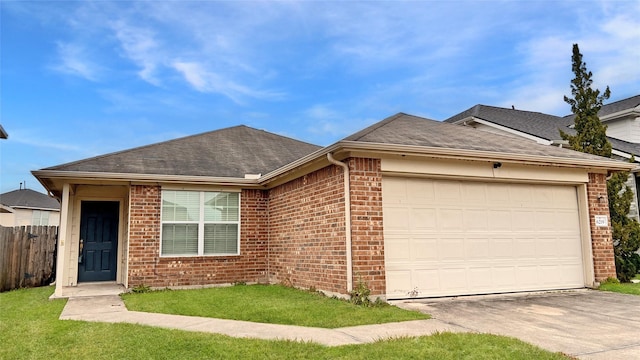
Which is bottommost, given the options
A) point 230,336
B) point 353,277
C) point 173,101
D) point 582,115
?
point 230,336

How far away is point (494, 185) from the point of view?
28.3 feet

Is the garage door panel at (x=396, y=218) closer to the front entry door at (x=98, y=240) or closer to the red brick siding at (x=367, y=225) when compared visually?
the red brick siding at (x=367, y=225)

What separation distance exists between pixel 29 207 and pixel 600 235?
3109 centimetres

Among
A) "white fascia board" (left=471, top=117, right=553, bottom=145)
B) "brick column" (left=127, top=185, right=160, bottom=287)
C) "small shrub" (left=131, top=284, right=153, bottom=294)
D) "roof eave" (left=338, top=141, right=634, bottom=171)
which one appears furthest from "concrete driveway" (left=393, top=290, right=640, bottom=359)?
"white fascia board" (left=471, top=117, right=553, bottom=145)

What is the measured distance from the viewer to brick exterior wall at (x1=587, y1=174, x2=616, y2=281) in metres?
9.08

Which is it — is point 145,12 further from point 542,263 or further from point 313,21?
point 542,263

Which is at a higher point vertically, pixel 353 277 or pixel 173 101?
pixel 173 101

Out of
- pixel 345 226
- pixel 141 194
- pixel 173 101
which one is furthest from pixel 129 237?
pixel 173 101

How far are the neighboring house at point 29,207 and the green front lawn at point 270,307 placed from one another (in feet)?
76.6

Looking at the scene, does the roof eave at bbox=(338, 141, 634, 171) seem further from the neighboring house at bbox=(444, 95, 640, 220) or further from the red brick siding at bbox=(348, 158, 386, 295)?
the neighboring house at bbox=(444, 95, 640, 220)

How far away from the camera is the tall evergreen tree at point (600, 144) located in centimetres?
1146

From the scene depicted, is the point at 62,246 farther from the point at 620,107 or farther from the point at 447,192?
the point at 620,107

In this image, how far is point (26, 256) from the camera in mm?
11555

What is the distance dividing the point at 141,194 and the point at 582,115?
12119mm
